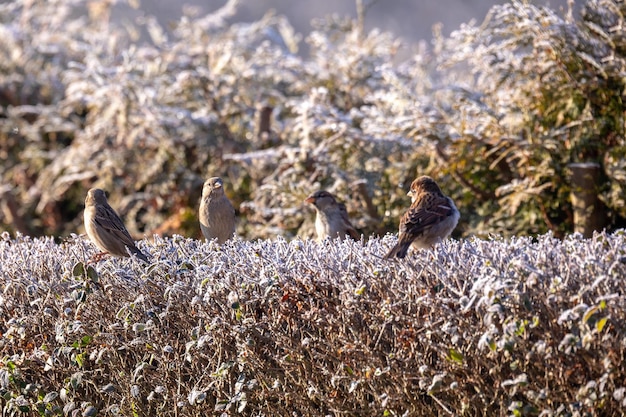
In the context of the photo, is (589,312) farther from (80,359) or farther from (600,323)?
(80,359)

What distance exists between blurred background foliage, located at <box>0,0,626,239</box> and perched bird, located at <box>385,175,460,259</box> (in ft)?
6.50

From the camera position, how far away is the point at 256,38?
10.8 m

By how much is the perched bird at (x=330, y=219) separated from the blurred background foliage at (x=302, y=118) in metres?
0.95

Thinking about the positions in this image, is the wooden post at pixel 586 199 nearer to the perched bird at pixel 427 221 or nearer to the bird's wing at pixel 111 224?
the perched bird at pixel 427 221

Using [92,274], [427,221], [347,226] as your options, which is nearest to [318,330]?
[427,221]

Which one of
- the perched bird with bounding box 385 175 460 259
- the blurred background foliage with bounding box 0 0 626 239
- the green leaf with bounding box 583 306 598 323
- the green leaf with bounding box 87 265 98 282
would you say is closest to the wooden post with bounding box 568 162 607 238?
the blurred background foliage with bounding box 0 0 626 239

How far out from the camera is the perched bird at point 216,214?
5.67m

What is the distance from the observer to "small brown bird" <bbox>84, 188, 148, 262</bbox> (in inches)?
190

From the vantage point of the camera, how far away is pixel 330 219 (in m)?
6.25

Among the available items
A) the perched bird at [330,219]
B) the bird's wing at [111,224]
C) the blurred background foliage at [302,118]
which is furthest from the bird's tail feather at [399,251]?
the blurred background foliage at [302,118]

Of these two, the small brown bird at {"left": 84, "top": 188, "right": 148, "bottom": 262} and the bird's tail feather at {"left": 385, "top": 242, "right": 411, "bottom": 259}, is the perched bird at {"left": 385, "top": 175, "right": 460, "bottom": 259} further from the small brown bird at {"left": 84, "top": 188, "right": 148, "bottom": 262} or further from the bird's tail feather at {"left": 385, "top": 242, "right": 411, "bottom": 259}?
the small brown bird at {"left": 84, "top": 188, "right": 148, "bottom": 262}

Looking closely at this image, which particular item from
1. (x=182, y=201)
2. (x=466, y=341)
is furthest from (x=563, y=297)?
(x=182, y=201)

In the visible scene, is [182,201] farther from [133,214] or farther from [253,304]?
[253,304]

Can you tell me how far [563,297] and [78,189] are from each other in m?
8.48
